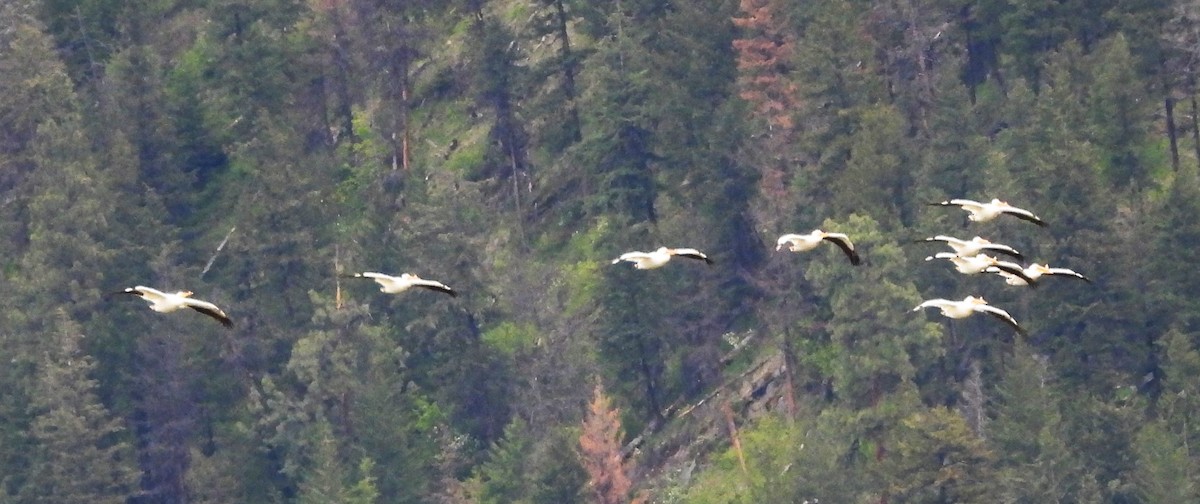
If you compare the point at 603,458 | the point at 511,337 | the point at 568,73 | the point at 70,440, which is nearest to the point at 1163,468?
the point at 603,458

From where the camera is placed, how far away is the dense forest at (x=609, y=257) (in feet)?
209

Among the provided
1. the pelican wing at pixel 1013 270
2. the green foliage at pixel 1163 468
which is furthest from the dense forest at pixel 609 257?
the pelican wing at pixel 1013 270

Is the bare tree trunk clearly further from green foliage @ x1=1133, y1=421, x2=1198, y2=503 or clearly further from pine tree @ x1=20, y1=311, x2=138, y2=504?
green foliage @ x1=1133, y1=421, x2=1198, y2=503

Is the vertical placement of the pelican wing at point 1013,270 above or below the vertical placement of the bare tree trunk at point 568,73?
above

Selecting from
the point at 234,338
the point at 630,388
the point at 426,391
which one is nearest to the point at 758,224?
the point at 630,388

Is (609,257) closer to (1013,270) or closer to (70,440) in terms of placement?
(70,440)

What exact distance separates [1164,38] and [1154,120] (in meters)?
2.63

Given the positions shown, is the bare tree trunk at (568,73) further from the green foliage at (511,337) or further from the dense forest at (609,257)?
the green foliage at (511,337)

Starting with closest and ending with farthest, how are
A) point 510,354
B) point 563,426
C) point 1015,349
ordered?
point 1015,349 < point 563,426 < point 510,354

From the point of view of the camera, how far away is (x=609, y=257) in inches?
2913

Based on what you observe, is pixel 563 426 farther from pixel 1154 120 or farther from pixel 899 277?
pixel 1154 120

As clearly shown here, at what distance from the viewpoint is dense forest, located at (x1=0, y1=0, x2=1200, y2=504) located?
63750mm

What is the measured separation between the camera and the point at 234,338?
254ft

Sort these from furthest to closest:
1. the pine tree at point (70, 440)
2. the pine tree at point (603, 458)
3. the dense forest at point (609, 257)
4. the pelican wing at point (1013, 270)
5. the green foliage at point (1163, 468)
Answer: the pine tree at point (70, 440)
the pine tree at point (603, 458)
the dense forest at point (609, 257)
the green foliage at point (1163, 468)
the pelican wing at point (1013, 270)
